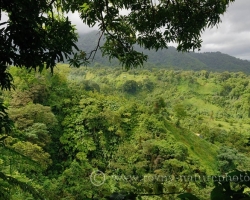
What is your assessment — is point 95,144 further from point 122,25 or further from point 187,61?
point 187,61

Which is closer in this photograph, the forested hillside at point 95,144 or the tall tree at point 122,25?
the tall tree at point 122,25

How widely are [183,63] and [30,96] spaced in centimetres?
13905

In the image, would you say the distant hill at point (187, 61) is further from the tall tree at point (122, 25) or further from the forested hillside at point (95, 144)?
the tall tree at point (122, 25)

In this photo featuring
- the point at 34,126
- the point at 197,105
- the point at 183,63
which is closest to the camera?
the point at 34,126

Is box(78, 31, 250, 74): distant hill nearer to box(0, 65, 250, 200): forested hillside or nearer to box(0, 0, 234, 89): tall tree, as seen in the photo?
box(0, 65, 250, 200): forested hillside

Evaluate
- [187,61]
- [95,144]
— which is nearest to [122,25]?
[95,144]

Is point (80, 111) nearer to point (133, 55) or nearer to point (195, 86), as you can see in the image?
point (133, 55)

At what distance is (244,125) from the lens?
35188 millimetres

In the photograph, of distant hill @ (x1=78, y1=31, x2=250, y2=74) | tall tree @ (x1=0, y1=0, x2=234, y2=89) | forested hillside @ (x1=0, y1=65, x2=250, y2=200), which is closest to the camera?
tall tree @ (x1=0, y1=0, x2=234, y2=89)

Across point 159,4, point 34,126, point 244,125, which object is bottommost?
point 244,125

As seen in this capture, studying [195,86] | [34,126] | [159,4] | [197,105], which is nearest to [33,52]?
[159,4]

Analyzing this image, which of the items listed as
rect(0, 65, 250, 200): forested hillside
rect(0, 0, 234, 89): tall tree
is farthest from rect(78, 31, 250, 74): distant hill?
rect(0, 0, 234, 89): tall tree

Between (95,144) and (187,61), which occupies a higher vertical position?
(187,61)

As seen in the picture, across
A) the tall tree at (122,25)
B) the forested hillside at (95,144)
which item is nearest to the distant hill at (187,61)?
the forested hillside at (95,144)
